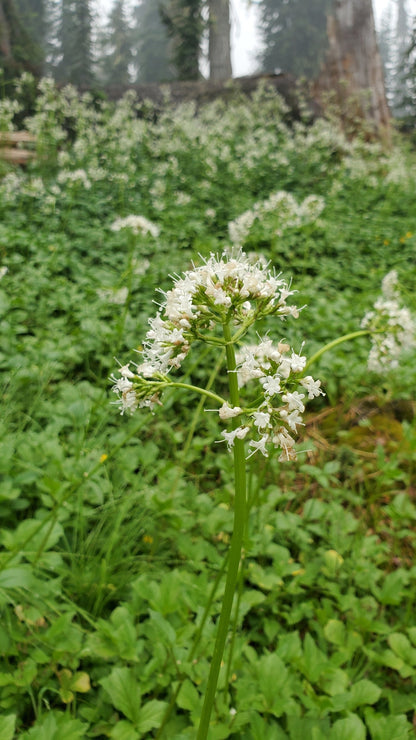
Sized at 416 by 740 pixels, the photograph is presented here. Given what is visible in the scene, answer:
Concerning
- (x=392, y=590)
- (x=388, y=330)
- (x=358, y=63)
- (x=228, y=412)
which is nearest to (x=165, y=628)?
(x=228, y=412)

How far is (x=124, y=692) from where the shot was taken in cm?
127

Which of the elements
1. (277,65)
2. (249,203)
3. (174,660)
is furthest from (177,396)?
(277,65)

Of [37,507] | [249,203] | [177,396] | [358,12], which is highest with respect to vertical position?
[358,12]

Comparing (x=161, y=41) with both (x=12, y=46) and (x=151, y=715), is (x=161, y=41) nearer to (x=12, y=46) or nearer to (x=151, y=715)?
(x=12, y=46)

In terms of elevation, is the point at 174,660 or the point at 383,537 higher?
the point at 174,660

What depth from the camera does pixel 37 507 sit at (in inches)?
77.0

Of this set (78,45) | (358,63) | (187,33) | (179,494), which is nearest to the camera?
(179,494)

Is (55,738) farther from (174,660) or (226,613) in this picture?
(226,613)

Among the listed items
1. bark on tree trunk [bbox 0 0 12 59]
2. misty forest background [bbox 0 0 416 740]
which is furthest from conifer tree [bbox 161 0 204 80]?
misty forest background [bbox 0 0 416 740]

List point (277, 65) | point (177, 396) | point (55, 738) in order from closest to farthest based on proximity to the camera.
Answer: point (55, 738) → point (177, 396) → point (277, 65)

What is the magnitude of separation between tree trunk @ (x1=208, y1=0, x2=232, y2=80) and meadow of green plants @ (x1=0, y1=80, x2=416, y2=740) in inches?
453

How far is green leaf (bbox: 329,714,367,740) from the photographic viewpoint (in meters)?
1.19

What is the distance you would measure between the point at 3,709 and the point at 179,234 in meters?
3.90

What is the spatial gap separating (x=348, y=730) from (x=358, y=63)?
12.0m
